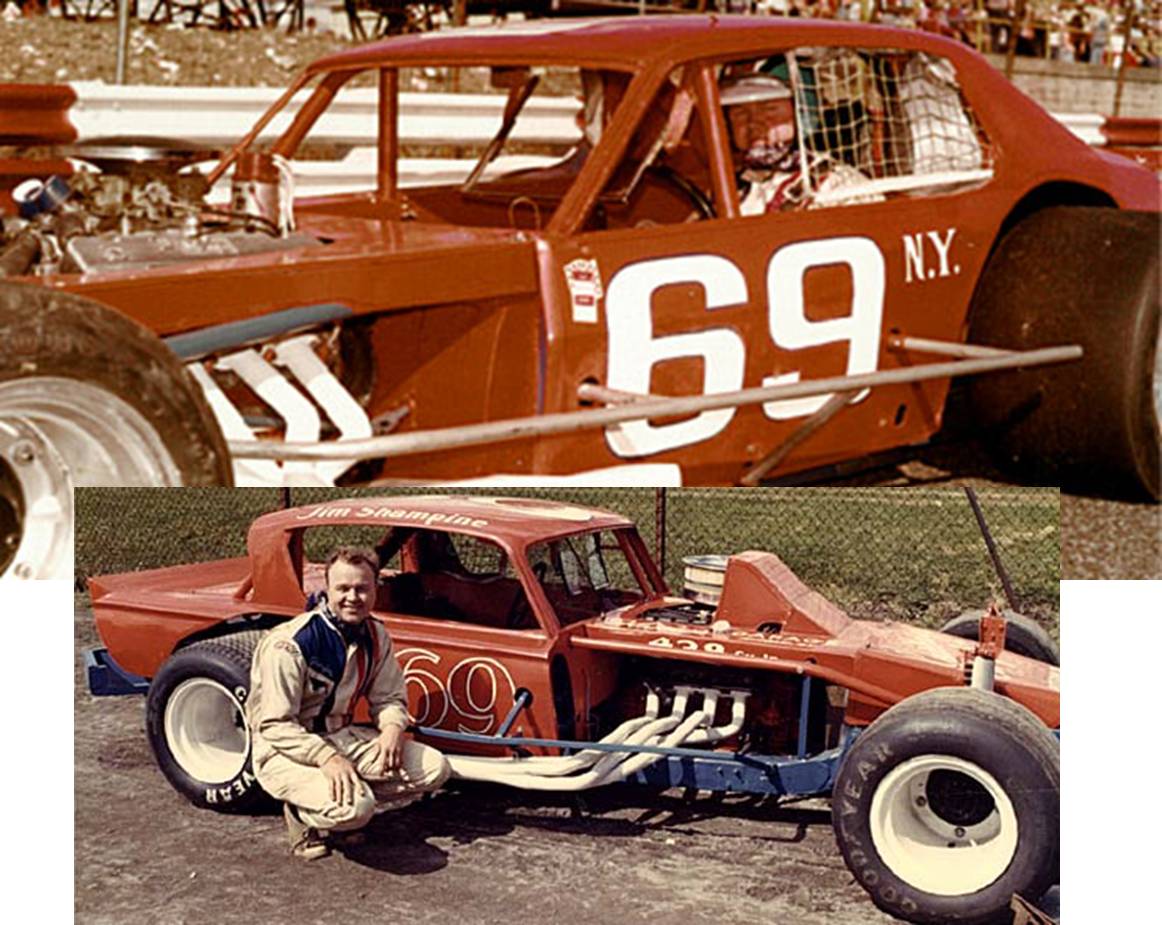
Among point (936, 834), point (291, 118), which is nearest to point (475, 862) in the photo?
point (936, 834)

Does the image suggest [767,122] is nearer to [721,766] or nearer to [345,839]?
[721,766]

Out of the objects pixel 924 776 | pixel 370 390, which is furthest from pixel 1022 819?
pixel 370 390

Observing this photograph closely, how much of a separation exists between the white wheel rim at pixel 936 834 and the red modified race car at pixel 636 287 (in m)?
0.74

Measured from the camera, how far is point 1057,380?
3.27 metres

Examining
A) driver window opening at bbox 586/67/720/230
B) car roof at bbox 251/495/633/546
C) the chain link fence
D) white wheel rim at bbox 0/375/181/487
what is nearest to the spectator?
driver window opening at bbox 586/67/720/230

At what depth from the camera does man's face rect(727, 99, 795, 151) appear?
11.2ft

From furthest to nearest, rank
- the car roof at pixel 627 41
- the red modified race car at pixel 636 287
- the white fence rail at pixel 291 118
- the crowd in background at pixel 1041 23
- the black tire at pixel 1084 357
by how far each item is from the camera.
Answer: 1. the crowd in background at pixel 1041 23
2. the white fence rail at pixel 291 118
3. the black tire at pixel 1084 357
4. the car roof at pixel 627 41
5. the red modified race car at pixel 636 287

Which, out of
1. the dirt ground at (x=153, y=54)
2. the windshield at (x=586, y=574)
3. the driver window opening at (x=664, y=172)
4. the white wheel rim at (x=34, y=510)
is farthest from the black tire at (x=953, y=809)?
the dirt ground at (x=153, y=54)

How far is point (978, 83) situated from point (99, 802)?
2.36m

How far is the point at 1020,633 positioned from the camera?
6.65ft

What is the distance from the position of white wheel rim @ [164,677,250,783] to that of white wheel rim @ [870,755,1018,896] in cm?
75

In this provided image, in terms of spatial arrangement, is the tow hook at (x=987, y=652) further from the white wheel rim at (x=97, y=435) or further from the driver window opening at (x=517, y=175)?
the driver window opening at (x=517, y=175)

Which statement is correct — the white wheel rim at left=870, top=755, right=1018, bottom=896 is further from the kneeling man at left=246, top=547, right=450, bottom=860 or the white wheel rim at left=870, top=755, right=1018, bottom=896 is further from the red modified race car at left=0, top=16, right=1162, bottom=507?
the red modified race car at left=0, top=16, right=1162, bottom=507

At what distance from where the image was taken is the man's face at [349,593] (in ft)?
6.61
